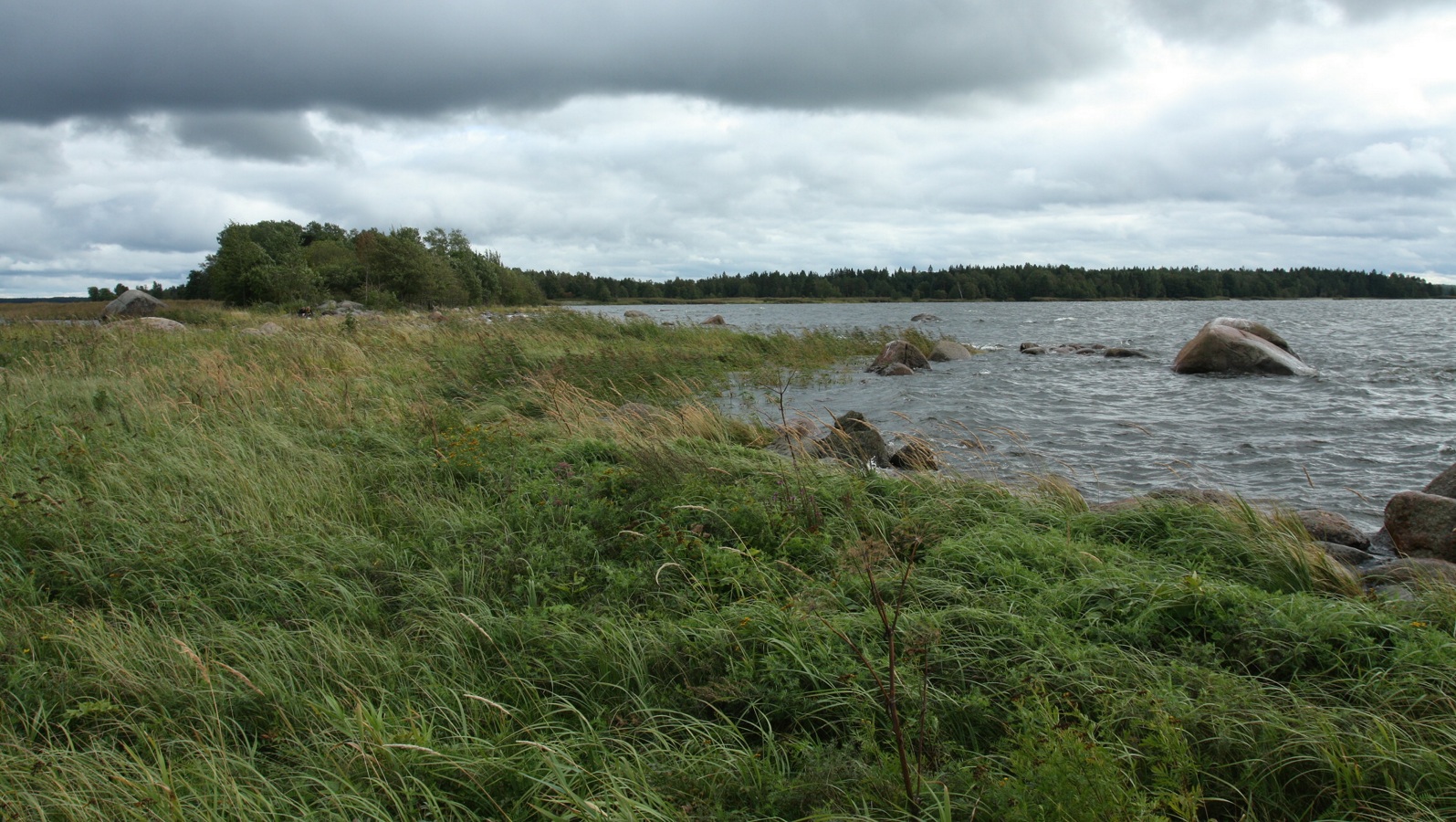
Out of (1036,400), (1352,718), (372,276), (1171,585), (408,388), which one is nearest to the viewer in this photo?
(1352,718)

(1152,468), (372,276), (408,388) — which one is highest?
(372,276)

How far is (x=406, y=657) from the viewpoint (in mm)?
3898

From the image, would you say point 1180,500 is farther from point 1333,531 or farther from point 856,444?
point 856,444

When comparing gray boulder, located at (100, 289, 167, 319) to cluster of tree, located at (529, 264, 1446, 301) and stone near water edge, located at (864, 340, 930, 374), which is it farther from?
cluster of tree, located at (529, 264, 1446, 301)

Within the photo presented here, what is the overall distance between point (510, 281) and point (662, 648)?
81018mm

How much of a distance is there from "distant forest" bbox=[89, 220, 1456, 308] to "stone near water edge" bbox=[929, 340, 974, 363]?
33036mm

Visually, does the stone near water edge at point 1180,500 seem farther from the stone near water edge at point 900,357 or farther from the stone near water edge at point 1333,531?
the stone near water edge at point 900,357

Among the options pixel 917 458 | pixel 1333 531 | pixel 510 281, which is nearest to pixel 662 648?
pixel 917 458

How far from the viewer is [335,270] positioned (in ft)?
182

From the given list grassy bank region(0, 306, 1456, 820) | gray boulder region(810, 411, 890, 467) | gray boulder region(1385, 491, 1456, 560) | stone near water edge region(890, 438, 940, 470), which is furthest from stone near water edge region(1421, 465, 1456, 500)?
gray boulder region(810, 411, 890, 467)

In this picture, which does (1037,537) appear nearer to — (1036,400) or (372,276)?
(1036,400)

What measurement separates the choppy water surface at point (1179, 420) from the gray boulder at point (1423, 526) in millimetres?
1320

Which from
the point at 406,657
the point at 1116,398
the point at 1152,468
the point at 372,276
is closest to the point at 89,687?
the point at 406,657

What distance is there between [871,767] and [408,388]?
11074 millimetres
